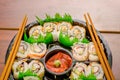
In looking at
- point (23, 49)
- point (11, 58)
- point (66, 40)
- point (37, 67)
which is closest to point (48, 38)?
point (66, 40)

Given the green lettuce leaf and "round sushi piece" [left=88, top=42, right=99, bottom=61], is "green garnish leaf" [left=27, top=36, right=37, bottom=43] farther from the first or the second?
"round sushi piece" [left=88, top=42, right=99, bottom=61]

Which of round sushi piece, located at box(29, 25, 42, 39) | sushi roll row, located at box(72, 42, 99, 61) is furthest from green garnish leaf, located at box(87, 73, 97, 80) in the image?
round sushi piece, located at box(29, 25, 42, 39)

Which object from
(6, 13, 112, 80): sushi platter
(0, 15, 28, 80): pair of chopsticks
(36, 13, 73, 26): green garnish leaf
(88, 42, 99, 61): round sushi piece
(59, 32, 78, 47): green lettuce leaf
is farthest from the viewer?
(36, 13, 73, 26): green garnish leaf

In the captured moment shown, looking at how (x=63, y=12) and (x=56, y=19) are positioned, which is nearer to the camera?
(x=56, y=19)

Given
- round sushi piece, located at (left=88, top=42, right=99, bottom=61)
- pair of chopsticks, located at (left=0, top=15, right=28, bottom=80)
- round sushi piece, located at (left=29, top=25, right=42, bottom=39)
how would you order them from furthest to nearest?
round sushi piece, located at (left=29, top=25, right=42, bottom=39)
round sushi piece, located at (left=88, top=42, right=99, bottom=61)
pair of chopsticks, located at (left=0, top=15, right=28, bottom=80)

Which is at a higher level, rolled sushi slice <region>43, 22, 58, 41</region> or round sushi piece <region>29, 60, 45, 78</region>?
rolled sushi slice <region>43, 22, 58, 41</region>

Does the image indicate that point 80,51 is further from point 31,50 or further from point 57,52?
point 31,50

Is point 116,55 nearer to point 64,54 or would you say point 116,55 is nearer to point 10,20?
point 64,54
